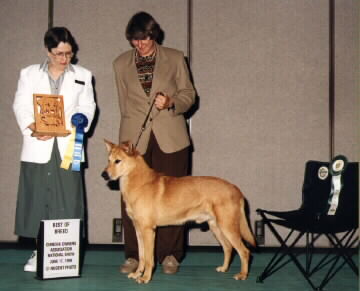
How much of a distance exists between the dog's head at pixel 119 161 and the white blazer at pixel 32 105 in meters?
0.41

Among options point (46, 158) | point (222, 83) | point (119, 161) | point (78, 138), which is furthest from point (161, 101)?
point (222, 83)

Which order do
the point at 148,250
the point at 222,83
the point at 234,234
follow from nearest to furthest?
the point at 148,250, the point at 234,234, the point at 222,83

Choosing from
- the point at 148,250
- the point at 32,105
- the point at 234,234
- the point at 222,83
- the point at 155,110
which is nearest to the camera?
the point at 148,250

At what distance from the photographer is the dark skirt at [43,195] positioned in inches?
149

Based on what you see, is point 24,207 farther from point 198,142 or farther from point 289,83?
point 289,83

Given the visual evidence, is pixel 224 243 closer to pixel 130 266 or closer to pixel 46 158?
pixel 130 266

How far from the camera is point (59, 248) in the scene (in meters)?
3.64

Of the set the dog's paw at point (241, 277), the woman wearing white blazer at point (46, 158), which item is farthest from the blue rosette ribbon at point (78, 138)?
the dog's paw at point (241, 277)

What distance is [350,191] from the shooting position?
3713 mm

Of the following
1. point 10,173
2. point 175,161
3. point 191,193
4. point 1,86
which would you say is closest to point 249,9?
point 175,161

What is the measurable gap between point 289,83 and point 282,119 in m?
0.39

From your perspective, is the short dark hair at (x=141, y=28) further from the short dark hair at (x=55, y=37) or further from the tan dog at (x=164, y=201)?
the tan dog at (x=164, y=201)

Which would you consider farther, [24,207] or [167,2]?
[167,2]

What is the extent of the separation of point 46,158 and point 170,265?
1329 millimetres
